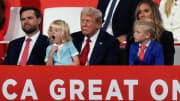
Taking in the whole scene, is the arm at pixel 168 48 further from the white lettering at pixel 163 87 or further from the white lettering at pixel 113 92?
the white lettering at pixel 113 92

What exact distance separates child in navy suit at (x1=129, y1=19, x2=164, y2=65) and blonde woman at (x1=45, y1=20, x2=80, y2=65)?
547 millimetres

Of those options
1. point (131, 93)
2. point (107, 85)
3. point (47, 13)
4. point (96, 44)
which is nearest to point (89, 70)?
point (107, 85)

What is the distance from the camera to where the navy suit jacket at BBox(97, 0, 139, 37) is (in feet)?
13.1

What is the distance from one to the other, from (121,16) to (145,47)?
778 mm

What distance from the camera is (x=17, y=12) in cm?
514

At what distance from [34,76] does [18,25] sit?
2.40 m

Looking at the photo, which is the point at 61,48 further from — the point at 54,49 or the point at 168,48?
the point at 168,48

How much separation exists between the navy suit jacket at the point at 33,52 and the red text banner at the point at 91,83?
2.78 feet

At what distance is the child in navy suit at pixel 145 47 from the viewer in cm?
333

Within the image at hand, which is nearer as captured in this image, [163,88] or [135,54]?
[163,88]

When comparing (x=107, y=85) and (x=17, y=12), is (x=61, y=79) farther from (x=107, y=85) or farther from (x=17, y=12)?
(x=17, y=12)

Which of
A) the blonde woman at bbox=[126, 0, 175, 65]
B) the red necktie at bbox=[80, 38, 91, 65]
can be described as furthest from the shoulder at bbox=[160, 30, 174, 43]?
the red necktie at bbox=[80, 38, 91, 65]

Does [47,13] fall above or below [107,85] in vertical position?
above

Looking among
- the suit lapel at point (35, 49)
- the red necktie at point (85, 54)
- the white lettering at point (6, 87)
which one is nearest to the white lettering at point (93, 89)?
the white lettering at point (6, 87)
